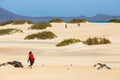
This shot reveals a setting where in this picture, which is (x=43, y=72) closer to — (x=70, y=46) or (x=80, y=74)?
(x=80, y=74)

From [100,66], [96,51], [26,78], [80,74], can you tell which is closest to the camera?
[26,78]

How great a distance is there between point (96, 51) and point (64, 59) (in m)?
4.68

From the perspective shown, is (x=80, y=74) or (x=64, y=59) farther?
(x=64, y=59)

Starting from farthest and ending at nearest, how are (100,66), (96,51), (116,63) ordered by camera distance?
(96,51) → (116,63) → (100,66)

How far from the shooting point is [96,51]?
2981cm

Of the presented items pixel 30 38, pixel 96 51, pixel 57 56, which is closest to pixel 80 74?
pixel 57 56

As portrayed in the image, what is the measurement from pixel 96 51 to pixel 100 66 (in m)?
9.23

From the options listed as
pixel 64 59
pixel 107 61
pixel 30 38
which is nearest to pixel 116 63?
pixel 107 61

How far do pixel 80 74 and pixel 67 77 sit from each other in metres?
1.05

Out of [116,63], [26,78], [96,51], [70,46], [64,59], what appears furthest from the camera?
[70,46]

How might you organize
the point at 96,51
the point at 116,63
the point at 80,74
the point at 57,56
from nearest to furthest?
the point at 80,74 < the point at 116,63 < the point at 57,56 < the point at 96,51

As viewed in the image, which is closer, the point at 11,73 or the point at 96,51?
the point at 11,73

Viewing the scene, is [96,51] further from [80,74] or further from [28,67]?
[80,74]

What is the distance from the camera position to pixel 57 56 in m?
27.6
